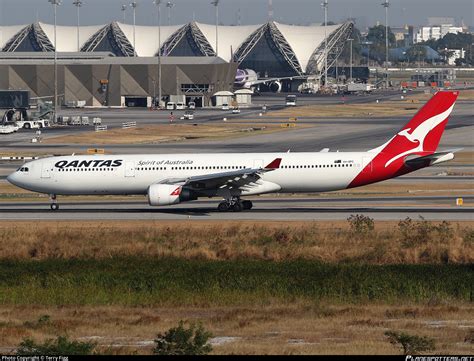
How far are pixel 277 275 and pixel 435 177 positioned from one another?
136 ft

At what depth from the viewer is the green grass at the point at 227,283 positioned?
4084 cm

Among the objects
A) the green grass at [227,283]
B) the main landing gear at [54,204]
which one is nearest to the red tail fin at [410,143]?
the green grass at [227,283]

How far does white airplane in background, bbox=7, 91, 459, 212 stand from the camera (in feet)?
207

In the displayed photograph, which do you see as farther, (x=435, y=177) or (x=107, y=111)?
(x=107, y=111)

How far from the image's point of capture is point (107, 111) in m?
186

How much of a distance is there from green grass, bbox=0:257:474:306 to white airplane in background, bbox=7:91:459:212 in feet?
56.5

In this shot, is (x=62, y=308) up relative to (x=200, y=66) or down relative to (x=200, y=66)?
down

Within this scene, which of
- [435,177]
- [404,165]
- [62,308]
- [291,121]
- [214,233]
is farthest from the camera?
[291,121]

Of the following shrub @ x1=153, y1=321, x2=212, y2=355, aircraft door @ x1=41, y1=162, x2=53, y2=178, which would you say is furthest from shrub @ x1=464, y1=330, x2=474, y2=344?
aircraft door @ x1=41, y1=162, x2=53, y2=178

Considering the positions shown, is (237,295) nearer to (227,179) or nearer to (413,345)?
(413,345)

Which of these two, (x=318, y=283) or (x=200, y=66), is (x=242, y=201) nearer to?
(x=318, y=283)

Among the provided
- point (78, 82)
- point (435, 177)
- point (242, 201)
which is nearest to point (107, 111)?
point (78, 82)

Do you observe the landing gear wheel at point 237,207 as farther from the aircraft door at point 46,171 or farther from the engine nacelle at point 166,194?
the aircraft door at point 46,171

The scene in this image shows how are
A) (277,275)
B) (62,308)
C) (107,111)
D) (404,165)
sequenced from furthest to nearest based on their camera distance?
(107,111)
(404,165)
(277,275)
(62,308)
